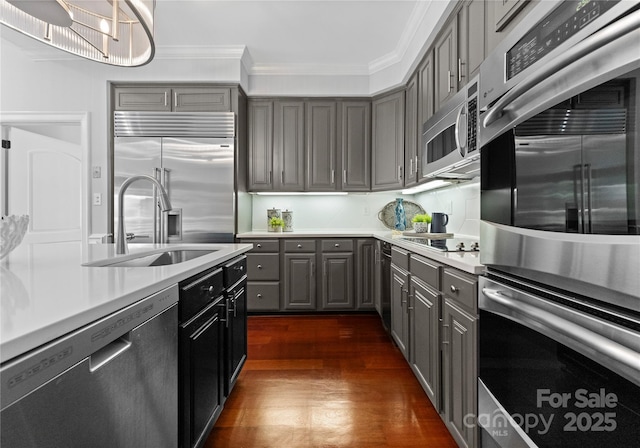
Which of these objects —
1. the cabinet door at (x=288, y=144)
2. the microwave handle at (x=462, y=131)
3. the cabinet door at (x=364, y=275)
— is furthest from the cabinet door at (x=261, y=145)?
the microwave handle at (x=462, y=131)

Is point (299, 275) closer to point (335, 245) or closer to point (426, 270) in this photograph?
point (335, 245)

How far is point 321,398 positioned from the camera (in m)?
2.08

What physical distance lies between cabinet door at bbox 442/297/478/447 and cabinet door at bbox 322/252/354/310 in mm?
2193

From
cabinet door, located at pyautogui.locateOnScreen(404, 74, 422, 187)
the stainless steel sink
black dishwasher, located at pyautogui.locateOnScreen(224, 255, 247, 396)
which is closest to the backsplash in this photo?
cabinet door, located at pyautogui.locateOnScreen(404, 74, 422, 187)

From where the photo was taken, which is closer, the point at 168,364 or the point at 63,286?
the point at 63,286

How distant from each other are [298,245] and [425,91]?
1.99 meters

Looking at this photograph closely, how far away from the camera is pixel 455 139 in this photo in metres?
2.02

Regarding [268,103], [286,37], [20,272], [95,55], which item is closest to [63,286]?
[20,272]

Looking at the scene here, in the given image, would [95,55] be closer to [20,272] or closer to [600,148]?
[20,272]

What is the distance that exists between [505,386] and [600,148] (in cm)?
78

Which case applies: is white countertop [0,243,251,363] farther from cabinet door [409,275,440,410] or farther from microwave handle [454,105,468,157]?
microwave handle [454,105,468,157]

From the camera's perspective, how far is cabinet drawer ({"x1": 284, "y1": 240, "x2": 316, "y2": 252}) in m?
3.82

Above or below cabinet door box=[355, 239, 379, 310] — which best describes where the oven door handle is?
above

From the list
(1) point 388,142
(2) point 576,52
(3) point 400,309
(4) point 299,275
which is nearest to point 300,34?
(1) point 388,142
